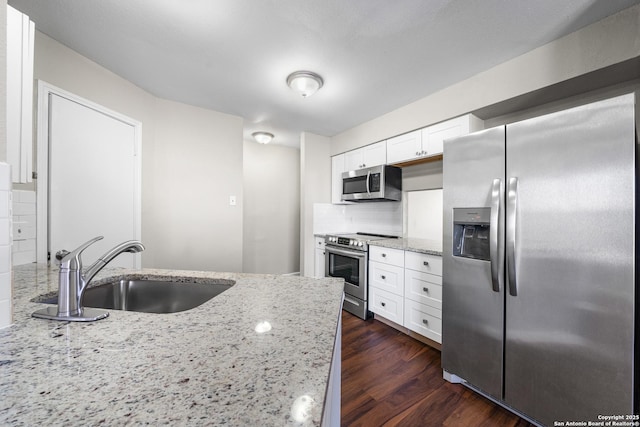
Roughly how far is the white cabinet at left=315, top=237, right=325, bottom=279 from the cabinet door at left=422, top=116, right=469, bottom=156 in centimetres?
181

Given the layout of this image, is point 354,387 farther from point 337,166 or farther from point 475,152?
point 337,166

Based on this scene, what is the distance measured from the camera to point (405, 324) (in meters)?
2.35

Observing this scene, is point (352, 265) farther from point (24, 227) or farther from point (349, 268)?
point (24, 227)

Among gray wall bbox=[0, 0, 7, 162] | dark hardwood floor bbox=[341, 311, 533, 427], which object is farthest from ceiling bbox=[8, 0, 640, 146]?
dark hardwood floor bbox=[341, 311, 533, 427]

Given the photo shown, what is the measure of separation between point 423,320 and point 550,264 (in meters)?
1.18

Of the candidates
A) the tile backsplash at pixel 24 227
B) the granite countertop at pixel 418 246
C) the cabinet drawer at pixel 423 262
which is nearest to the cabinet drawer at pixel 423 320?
the cabinet drawer at pixel 423 262

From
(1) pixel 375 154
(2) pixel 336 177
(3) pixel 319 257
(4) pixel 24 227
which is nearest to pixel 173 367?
(4) pixel 24 227

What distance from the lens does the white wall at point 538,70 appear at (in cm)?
142

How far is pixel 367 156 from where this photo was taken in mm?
3184

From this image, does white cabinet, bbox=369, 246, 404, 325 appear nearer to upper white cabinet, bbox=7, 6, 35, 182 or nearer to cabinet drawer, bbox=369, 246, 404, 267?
cabinet drawer, bbox=369, 246, 404, 267

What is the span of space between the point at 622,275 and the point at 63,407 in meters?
1.89

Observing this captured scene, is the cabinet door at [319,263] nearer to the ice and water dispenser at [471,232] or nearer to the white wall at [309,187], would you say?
the white wall at [309,187]

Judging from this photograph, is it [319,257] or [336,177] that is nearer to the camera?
[319,257]

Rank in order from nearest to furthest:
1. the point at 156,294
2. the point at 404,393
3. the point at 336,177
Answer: the point at 156,294 → the point at 404,393 → the point at 336,177
